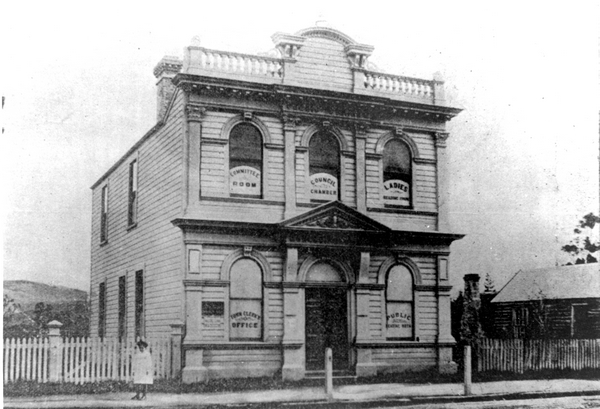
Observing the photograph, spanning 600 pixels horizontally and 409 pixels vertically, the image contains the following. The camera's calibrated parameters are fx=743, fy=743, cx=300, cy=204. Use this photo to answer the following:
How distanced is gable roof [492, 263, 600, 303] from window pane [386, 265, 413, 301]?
14514mm

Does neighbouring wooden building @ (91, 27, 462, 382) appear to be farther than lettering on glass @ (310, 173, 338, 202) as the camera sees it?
No

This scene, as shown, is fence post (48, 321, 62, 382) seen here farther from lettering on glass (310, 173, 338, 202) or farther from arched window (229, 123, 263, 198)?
lettering on glass (310, 173, 338, 202)

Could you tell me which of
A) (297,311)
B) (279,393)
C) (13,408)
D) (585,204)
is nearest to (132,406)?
(13,408)

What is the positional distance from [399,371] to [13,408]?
1040cm

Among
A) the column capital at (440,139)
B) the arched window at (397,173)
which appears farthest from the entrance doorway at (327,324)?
the column capital at (440,139)

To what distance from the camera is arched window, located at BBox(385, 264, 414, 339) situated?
20375 millimetres

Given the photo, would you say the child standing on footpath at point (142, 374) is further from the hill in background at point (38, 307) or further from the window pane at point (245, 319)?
the hill in background at point (38, 307)

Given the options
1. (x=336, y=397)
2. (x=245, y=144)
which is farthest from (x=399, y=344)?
(x=245, y=144)

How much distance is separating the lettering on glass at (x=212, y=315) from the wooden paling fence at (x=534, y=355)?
7.90 m


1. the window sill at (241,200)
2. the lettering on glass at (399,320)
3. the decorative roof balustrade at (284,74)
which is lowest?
the lettering on glass at (399,320)

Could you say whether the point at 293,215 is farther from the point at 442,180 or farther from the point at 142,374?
the point at 142,374

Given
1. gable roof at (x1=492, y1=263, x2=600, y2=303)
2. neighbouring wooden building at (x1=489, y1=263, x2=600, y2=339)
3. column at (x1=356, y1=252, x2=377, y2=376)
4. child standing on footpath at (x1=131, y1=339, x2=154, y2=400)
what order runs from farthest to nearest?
gable roof at (x1=492, y1=263, x2=600, y2=303), neighbouring wooden building at (x1=489, y1=263, x2=600, y2=339), column at (x1=356, y1=252, x2=377, y2=376), child standing on footpath at (x1=131, y1=339, x2=154, y2=400)

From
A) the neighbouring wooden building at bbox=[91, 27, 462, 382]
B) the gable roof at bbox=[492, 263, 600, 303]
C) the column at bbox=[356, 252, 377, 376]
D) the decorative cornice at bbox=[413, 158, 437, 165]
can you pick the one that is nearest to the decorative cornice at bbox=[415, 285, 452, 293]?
the neighbouring wooden building at bbox=[91, 27, 462, 382]

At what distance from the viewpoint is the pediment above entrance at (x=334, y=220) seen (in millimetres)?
19062
